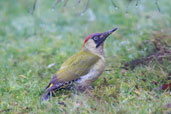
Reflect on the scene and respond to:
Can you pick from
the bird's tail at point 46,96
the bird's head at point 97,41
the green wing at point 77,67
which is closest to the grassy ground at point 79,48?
the bird's tail at point 46,96

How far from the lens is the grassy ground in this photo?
362 centimetres

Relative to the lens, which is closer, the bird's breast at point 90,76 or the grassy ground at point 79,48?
the grassy ground at point 79,48

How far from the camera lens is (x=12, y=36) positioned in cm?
685

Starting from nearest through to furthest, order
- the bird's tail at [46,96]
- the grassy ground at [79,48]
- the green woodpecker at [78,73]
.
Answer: the grassy ground at [79,48]
the bird's tail at [46,96]
the green woodpecker at [78,73]

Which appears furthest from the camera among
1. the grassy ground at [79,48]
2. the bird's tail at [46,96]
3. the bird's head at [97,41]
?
the bird's head at [97,41]

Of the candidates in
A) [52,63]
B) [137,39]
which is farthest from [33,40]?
[137,39]

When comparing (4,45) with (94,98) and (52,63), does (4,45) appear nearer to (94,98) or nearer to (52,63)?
(52,63)

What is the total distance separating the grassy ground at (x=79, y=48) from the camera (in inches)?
143

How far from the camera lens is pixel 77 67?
4094 millimetres

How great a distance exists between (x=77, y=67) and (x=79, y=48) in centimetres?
191

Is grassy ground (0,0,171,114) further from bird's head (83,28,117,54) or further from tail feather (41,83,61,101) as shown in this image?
bird's head (83,28,117,54)

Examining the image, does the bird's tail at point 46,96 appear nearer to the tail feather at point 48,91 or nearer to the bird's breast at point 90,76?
the tail feather at point 48,91

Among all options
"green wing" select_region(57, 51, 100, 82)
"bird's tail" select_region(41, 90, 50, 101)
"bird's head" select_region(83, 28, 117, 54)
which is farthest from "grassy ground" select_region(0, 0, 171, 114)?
"bird's head" select_region(83, 28, 117, 54)

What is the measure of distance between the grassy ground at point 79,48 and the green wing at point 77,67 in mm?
240
